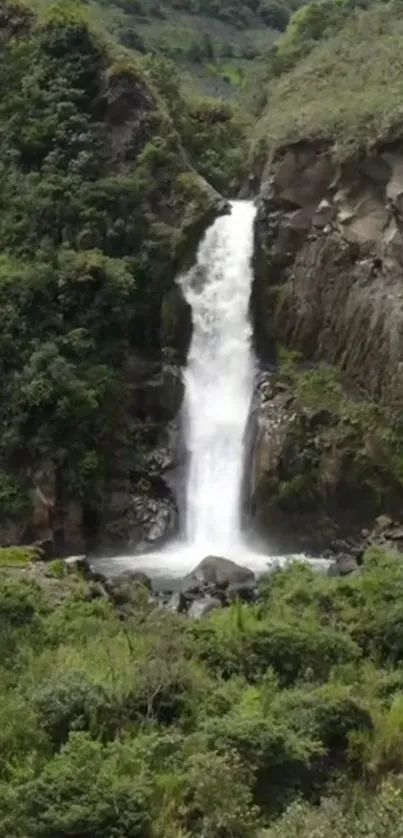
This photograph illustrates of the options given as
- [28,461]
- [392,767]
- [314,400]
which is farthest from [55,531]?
[392,767]

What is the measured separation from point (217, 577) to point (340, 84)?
73.0 feet

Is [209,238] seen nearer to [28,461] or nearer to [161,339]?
[161,339]

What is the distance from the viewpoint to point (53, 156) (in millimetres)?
34312

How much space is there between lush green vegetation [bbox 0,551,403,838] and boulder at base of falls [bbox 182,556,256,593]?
4.33 m

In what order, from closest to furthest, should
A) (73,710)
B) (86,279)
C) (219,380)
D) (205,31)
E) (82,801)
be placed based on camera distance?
1. (82,801)
2. (73,710)
3. (86,279)
4. (219,380)
5. (205,31)

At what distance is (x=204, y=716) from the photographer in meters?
13.2

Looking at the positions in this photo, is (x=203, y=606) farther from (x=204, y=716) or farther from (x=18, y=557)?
(x=204, y=716)

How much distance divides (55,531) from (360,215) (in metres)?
12.7

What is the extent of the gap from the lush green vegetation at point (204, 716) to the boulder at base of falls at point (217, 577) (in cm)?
433

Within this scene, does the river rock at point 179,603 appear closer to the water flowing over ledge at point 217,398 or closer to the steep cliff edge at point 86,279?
the water flowing over ledge at point 217,398

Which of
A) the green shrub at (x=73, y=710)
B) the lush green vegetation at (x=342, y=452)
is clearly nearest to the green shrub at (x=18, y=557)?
the green shrub at (x=73, y=710)

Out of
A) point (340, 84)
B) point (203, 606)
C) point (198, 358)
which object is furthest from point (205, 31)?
point (203, 606)

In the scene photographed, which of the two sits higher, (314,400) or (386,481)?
(314,400)

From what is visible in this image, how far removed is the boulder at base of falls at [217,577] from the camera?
2242 centimetres
